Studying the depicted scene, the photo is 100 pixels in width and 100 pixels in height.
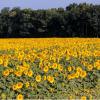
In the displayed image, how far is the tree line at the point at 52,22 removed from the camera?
60531 millimetres

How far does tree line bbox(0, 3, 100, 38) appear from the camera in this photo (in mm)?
60531

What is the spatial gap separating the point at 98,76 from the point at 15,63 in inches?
77.4

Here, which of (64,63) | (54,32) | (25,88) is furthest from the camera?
(54,32)

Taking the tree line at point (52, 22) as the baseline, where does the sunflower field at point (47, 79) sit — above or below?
above

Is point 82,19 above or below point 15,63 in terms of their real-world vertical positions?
below

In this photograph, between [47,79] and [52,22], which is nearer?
[47,79]

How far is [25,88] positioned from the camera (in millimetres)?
7691

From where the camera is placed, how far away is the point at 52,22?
6644 centimetres

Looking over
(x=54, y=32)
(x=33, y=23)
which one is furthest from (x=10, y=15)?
(x=54, y=32)

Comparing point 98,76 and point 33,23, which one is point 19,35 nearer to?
point 33,23

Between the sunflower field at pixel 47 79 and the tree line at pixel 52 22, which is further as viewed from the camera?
the tree line at pixel 52 22

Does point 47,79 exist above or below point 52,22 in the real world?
above

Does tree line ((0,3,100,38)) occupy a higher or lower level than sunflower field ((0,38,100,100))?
lower

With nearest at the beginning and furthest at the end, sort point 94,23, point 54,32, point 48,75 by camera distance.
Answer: point 48,75 < point 94,23 < point 54,32
